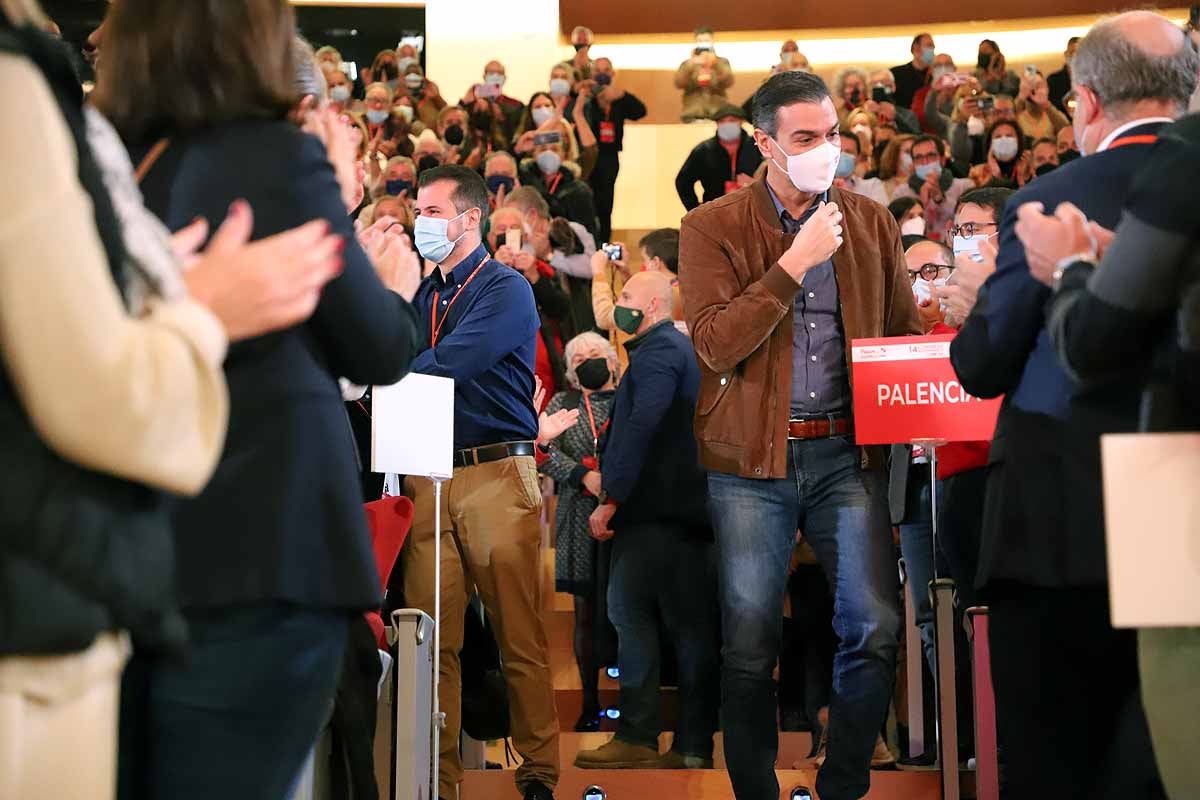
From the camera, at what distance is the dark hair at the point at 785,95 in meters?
4.00

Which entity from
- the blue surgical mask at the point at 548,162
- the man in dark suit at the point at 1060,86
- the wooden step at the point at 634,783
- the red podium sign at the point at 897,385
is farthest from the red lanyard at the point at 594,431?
the man in dark suit at the point at 1060,86

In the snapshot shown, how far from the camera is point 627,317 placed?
5473mm

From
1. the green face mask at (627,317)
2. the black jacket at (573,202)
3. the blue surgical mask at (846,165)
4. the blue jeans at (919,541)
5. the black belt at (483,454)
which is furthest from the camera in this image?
the black jacket at (573,202)

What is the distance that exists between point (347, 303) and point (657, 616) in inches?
144

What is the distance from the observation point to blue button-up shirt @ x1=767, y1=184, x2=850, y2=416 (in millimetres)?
3830

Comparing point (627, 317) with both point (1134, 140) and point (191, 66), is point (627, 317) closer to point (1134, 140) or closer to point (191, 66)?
point (1134, 140)

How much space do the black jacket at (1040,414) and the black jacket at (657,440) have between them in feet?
8.45

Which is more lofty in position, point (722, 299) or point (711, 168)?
point (711, 168)

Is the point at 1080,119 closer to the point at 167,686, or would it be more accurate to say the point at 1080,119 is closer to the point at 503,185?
the point at 167,686

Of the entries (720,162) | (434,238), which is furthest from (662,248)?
(720,162)

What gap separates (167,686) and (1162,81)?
1.88m

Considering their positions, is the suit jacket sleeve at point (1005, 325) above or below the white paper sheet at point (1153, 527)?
above

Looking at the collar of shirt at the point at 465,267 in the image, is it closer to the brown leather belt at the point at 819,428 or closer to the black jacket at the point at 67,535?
the brown leather belt at the point at 819,428

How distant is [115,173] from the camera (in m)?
1.60
